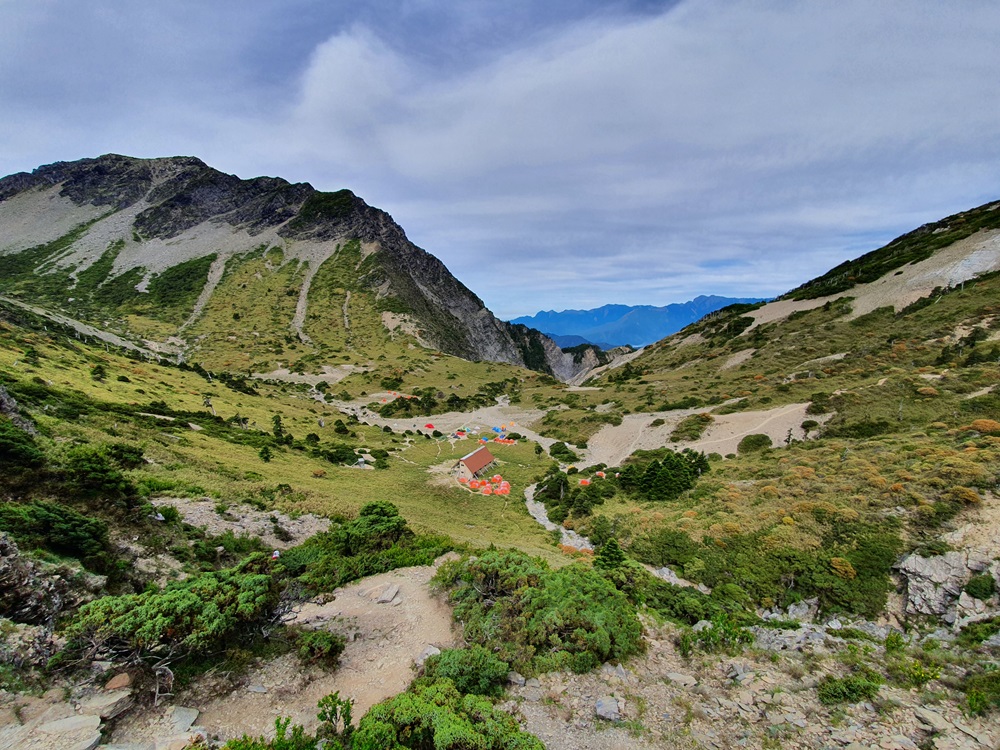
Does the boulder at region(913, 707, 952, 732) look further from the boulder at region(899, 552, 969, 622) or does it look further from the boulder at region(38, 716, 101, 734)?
the boulder at region(38, 716, 101, 734)

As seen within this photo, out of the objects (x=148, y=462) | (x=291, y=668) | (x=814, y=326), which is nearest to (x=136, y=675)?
(x=291, y=668)

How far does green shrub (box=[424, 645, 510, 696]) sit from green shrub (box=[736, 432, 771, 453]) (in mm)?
37382

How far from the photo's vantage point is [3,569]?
8898 mm

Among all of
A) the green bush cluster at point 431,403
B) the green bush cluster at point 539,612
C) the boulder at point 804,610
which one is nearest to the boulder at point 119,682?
the green bush cluster at point 539,612

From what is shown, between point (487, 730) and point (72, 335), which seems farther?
point (72, 335)

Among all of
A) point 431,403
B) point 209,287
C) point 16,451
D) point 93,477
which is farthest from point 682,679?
point 209,287

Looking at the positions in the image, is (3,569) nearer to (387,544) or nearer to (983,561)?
(387,544)

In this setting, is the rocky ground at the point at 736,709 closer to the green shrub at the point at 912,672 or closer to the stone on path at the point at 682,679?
the stone on path at the point at 682,679

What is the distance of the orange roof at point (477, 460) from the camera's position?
41.5m

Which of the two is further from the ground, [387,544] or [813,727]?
[387,544]

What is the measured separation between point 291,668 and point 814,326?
85.0m

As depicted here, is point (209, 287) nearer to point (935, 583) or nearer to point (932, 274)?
point (935, 583)

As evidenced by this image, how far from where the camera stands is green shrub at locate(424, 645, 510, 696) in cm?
1053

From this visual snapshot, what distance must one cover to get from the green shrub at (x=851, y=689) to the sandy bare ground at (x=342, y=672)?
9.77 meters
